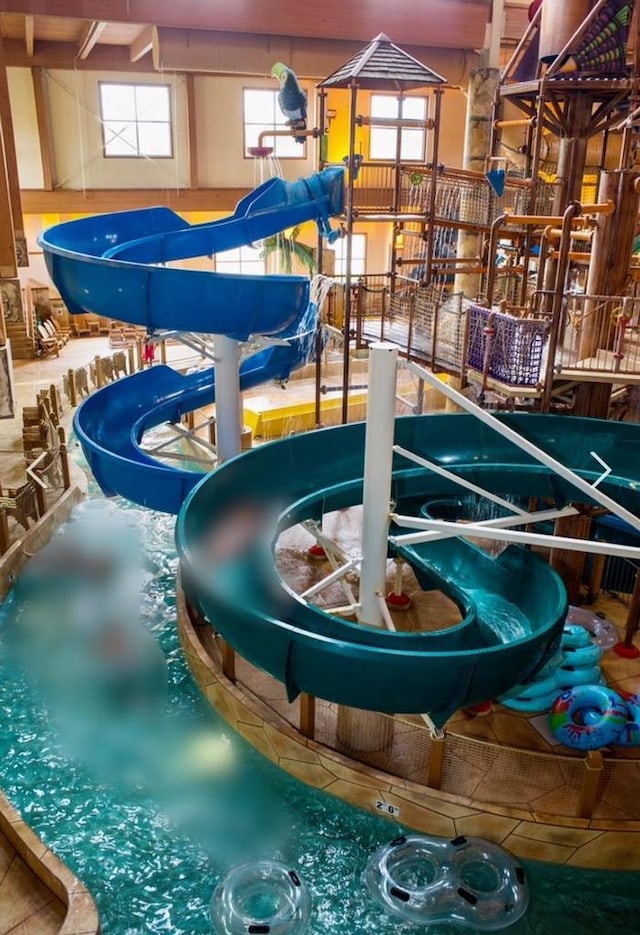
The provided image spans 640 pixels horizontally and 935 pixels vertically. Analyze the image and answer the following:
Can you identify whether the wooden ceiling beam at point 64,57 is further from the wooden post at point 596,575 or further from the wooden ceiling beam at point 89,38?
the wooden post at point 596,575

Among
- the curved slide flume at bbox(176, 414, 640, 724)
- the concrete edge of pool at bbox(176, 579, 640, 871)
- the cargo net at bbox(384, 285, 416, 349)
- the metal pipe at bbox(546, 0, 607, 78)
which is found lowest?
the concrete edge of pool at bbox(176, 579, 640, 871)

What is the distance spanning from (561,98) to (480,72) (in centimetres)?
691

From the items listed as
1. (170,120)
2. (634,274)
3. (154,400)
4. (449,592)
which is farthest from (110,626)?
(170,120)

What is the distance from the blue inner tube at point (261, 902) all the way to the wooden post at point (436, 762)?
1.26m

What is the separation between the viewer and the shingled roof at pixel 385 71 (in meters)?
8.96

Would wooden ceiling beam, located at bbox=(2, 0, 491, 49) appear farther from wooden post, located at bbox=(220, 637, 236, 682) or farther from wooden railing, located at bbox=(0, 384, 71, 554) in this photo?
wooden post, located at bbox=(220, 637, 236, 682)

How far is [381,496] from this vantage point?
5.95 metres

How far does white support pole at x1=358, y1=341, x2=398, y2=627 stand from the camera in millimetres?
5613

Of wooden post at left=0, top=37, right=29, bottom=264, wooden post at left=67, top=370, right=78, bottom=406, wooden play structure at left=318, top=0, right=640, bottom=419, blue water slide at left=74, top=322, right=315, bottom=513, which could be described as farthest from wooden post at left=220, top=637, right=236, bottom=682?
wooden post at left=0, top=37, right=29, bottom=264

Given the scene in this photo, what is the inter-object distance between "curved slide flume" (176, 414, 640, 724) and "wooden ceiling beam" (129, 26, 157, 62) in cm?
1244

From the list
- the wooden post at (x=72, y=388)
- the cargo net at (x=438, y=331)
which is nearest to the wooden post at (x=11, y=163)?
the wooden post at (x=72, y=388)

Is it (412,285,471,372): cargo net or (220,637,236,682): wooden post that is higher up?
(412,285,471,372): cargo net

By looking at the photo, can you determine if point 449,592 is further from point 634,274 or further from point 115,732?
point 634,274

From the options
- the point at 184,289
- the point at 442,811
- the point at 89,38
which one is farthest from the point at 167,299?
the point at 89,38
